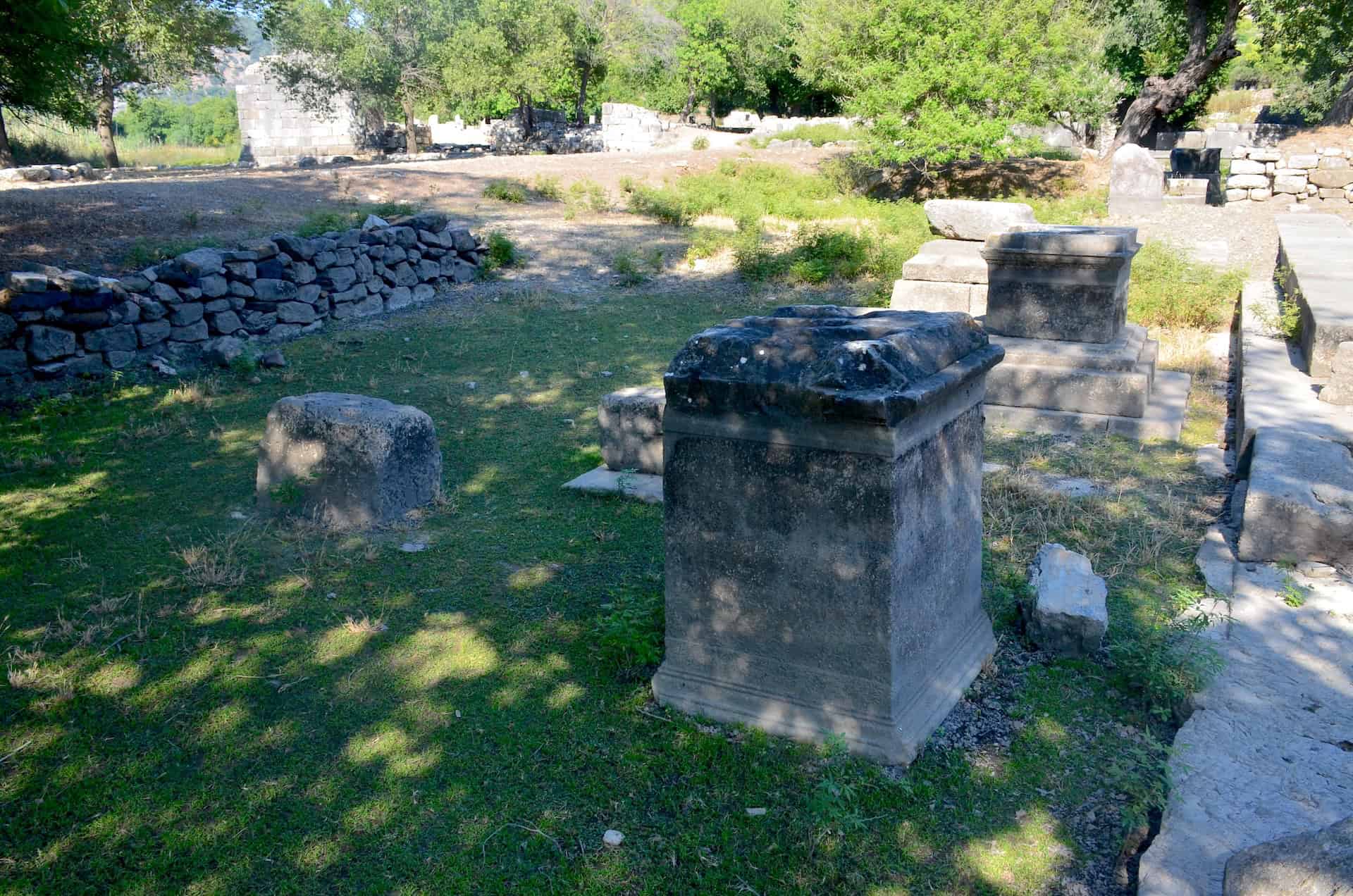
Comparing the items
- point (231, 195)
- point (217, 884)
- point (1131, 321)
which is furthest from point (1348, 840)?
point (231, 195)

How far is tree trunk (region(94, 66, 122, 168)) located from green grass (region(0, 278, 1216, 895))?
20.1m

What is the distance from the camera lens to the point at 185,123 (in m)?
74.8

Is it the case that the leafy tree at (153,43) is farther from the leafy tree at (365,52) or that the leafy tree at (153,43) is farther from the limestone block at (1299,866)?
the limestone block at (1299,866)

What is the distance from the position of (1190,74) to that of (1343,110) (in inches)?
125

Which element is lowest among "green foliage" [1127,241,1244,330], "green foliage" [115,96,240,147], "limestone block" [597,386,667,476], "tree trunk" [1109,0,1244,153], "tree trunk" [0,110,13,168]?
"limestone block" [597,386,667,476]

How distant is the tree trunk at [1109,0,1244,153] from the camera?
68.3ft

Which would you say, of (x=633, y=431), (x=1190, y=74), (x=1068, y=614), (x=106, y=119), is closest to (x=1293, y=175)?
(x=1190, y=74)

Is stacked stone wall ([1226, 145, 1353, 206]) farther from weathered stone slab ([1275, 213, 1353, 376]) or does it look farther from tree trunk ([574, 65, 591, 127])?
tree trunk ([574, 65, 591, 127])

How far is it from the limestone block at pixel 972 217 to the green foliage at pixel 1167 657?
21.8 ft

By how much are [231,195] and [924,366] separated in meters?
12.8

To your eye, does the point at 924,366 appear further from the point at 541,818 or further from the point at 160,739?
the point at 160,739

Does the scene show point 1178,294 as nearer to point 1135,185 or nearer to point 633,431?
point 633,431

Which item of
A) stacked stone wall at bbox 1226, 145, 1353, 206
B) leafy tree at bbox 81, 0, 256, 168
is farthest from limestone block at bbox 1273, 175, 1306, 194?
leafy tree at bbox 81, 0, 256, 168

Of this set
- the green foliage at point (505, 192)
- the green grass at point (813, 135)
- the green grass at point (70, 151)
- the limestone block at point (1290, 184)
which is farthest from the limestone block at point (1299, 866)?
the green grass at point (813, 135)
